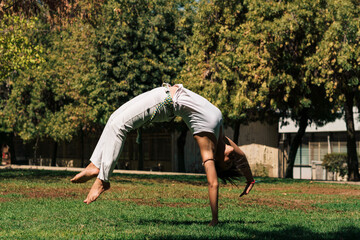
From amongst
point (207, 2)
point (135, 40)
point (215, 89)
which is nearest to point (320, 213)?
point (215, 89)

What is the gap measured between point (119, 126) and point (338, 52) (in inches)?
569

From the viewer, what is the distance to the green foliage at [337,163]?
3177 cm

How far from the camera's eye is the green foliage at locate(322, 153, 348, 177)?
31.8 metres

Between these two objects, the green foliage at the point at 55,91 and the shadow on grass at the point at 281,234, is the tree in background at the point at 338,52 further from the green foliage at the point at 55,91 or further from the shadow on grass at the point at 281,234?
the green foliage at the point at 55,91

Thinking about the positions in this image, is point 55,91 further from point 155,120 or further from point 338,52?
point 155,120

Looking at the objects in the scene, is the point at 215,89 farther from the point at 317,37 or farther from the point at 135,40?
the point at 135,40

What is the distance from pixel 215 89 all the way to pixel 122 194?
10.7 metres

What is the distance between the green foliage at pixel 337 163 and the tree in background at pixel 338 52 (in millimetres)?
12616

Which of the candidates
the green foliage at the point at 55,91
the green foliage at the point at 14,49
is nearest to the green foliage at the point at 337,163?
the green foliage at the point at 55,91

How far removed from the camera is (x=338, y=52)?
62.1 ft

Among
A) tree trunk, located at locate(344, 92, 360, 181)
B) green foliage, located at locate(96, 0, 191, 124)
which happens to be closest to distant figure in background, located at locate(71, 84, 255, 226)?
tree trunk, located at locate(344, 92, 360, 181)

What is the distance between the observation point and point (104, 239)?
5715 millimetres

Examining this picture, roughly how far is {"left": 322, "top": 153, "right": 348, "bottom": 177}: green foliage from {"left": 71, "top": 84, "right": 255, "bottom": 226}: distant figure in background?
87.4 feet

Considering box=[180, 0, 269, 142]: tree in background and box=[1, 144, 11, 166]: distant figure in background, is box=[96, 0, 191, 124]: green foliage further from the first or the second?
box=[1, 144, 11, 166]: distant figure in background
